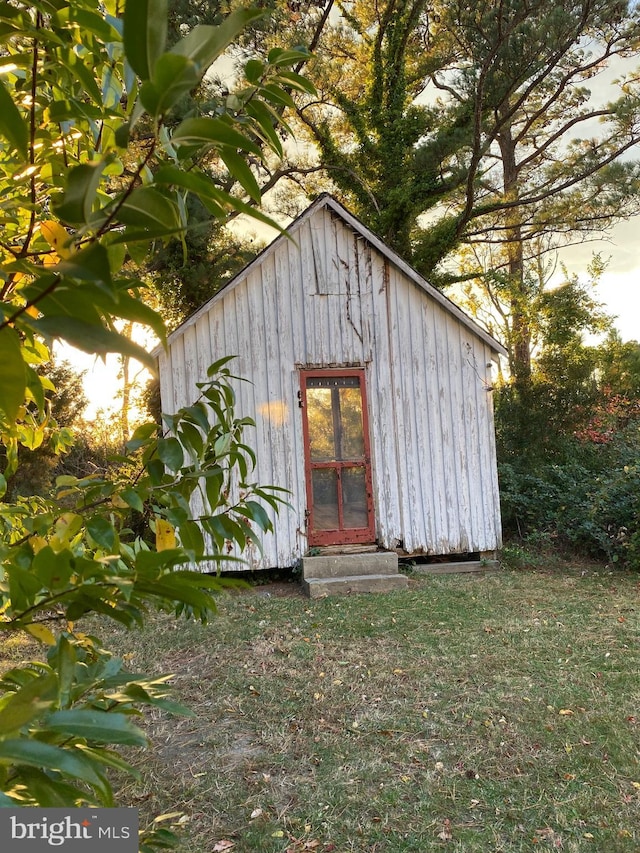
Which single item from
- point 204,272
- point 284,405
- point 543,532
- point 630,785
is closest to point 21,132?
point 630,785

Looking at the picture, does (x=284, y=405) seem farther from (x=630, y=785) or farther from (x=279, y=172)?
(x=279, y=172)

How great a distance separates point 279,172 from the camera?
1506 cm

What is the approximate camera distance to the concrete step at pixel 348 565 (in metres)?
8.09

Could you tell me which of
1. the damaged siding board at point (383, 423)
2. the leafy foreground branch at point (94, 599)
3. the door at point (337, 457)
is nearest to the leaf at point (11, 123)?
the leafy foreground branch at point (94, 599)

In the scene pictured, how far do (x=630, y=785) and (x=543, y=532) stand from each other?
7039 millimetres

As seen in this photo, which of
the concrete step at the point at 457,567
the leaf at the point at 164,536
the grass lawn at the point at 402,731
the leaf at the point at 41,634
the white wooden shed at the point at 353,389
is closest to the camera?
the leaf at the point at 41,634

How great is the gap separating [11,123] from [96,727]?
1.94ft

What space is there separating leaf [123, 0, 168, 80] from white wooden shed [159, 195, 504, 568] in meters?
7.82

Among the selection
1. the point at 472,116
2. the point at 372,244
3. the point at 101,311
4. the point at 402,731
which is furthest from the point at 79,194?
the point at 472,116

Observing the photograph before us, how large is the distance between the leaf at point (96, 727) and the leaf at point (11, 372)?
0.94ft

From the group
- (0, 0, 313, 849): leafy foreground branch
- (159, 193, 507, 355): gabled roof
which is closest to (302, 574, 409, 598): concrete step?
(159, 193, 507, 355): gabled roof

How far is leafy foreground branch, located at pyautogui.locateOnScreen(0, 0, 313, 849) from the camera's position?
1.62 feet

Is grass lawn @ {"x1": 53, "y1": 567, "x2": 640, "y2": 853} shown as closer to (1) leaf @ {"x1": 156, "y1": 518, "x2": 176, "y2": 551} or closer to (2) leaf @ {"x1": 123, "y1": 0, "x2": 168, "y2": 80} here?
(1) leaf @ {"x1": 156, "y1": 518, "x2": 176, "y2": 551}

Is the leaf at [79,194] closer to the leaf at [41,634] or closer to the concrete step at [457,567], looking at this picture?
the leaf at [41,634]
